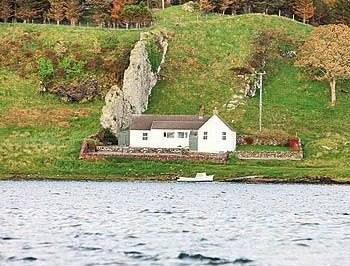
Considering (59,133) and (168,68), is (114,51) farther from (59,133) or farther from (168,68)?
(59,133)

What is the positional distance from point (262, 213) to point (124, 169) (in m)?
44.0

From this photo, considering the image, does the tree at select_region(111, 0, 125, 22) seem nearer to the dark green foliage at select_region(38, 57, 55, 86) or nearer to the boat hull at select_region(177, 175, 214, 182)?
the dark green foliage at select_region(38, 57, 55, 86)

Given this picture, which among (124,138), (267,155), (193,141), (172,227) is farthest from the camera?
(124,138)

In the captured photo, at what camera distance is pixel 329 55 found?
5797 inches

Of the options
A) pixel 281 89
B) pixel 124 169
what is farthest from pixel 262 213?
pixel 281 89

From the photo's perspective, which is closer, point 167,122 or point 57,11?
point 167,122

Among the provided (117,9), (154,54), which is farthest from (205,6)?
(154,54)

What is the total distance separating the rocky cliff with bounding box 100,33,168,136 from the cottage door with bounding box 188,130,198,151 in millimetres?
10711

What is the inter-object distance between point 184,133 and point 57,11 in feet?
241

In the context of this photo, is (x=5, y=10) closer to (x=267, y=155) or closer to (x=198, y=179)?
(x=267, y=155)

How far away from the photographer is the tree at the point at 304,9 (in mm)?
189875

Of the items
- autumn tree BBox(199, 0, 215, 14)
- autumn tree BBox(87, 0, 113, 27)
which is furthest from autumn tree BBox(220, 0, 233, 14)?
autumn tree BBox(87, 0, 113, 27)

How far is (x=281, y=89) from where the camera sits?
148125 millimetres

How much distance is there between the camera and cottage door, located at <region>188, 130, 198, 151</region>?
119438mm
